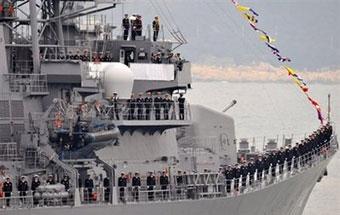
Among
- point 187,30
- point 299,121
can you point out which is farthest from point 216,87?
point 299,121

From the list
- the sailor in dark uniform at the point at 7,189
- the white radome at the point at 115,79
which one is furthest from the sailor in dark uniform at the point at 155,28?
the sailor in dark uniform at the point at 7,189

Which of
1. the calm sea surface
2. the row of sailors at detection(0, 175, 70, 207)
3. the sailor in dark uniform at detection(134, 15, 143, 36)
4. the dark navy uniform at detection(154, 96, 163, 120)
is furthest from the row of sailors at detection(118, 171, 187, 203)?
the calm sea surface

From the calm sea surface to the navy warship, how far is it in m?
30.3

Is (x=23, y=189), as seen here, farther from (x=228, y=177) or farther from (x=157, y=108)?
(x=228, y=177)

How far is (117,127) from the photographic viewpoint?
43.0 m

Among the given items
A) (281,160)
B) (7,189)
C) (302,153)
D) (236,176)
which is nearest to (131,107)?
(236,176)

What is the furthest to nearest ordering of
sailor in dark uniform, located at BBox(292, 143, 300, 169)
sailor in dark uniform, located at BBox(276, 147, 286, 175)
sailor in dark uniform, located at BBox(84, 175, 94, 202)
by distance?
sailor in dark uniform, located at BBox(292, 143, 300, 169) < sailor in dark uniform, located at BBox(276, 147, 286, 175) < sailor in dark uniform, located at BBox(84, 175, 94, 202)

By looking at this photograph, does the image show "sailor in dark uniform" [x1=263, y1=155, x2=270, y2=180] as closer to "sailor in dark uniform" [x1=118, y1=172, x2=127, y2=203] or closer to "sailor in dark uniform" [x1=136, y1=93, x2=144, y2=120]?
"sailor in dark uniform" [x1=136, y1=93, x2=144, y2=120]

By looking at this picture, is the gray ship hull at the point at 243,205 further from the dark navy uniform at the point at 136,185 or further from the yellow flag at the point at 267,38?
the yellow flag at the point at 267,38

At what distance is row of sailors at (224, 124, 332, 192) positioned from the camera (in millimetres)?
45562

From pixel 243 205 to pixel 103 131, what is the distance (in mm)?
5430

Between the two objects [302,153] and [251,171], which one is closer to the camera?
[251,171]

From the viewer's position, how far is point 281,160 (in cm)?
4912

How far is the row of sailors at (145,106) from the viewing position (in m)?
43.6
